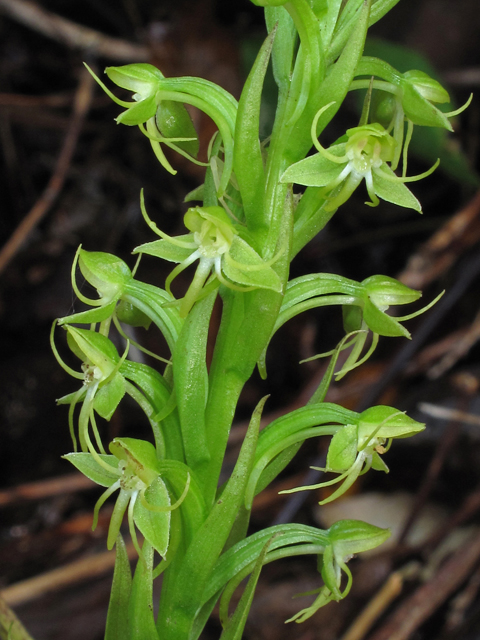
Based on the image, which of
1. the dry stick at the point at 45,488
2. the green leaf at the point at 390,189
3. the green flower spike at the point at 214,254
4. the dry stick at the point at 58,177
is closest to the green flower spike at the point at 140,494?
the green flower spike at the point at 214,254

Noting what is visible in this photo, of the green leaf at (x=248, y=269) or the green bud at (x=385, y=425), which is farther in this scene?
the green bud at (x=385, y=425)

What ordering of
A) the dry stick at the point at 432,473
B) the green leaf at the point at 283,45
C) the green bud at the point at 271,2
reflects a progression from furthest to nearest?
1. the dry stick at the point at 432,473
2. the green leaf at the point at 283,45
3. the green bud at the point at 271,2

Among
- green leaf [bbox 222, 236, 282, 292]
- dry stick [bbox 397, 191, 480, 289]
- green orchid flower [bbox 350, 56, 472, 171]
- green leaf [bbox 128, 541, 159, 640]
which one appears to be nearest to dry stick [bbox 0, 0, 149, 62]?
dry stick [bbox 397, 191, 480, 289]

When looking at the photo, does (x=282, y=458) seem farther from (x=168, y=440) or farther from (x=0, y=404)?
(x=0, y=404)

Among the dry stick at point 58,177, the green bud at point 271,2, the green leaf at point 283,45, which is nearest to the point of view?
the green bud at point 271,2

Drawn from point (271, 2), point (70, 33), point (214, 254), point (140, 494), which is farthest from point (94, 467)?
point (70, 33)

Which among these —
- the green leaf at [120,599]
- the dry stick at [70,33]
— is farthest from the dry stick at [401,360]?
the dry stick at [70,33]

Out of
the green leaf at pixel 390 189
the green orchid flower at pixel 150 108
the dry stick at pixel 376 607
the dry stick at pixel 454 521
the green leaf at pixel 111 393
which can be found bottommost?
the dry stick at pixel 376 607

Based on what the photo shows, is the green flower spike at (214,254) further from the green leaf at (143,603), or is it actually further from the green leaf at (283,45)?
the green leaf at (143,603)

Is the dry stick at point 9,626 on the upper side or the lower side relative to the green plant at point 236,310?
lower
